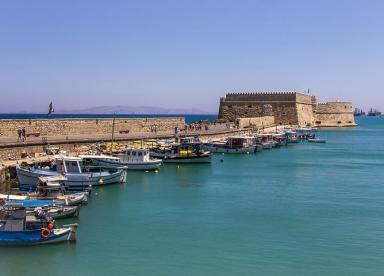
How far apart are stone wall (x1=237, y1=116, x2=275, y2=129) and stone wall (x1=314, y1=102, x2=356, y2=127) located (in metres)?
18.5

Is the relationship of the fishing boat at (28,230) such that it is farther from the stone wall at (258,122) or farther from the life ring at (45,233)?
the stone wall at (258,122)

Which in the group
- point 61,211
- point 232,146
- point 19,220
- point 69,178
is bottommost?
point 61,211

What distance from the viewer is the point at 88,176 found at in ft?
77.5

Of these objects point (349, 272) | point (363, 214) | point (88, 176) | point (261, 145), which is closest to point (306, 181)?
point (363, 214)

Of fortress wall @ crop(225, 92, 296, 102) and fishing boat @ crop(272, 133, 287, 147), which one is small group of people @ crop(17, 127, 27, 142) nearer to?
fishing boat @ crop(272, 133, 287, 147)

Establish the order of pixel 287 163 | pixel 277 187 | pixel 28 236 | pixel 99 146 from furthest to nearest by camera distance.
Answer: pixel 287 163 → pixel 99 146 → pixel 277 187 → pixel 28 236

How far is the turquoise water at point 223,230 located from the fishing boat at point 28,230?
0.26 m

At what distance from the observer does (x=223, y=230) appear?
1686 centimetres

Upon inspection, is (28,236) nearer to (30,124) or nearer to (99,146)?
(99,146)

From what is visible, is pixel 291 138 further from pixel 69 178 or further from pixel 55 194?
pixel 55 194

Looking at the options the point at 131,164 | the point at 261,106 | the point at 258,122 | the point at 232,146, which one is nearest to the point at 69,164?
the point at 131,164

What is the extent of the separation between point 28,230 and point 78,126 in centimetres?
2409

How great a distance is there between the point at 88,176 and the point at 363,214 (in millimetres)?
10807

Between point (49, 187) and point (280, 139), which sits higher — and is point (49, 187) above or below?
below
